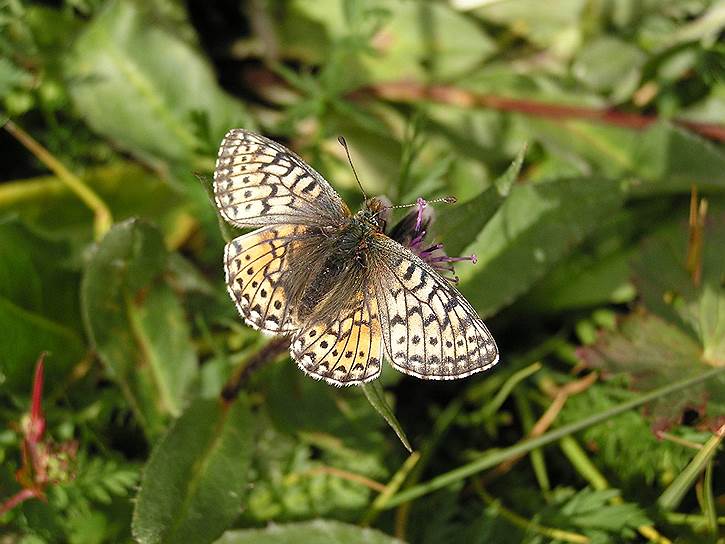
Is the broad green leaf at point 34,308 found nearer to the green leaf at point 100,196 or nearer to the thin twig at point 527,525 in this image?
the green leaf at point 100,196

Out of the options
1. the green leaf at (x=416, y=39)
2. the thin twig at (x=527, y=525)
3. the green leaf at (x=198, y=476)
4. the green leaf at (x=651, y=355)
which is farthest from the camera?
the green leaf at (x=416, y=39)

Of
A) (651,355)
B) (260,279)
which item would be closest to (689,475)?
(651,355)

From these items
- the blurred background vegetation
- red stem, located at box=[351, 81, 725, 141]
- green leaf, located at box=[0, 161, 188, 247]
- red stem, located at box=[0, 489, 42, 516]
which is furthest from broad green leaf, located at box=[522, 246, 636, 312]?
red stem, located at box=[0, 489, 42, 516]

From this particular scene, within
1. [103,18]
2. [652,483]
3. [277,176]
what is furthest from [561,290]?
[103,18]

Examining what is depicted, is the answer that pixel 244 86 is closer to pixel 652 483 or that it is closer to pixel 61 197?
pixel 61 197

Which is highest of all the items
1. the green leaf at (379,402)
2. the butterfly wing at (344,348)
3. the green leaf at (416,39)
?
the green leaf at (416,39)

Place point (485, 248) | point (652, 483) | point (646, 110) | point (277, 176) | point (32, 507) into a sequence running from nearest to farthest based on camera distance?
point (277, 176)
point (32, 507)
point (652, 483)
point (485, 248)
point (646, 110)

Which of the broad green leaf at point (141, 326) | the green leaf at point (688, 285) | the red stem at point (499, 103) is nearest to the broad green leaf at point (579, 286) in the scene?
the green leaf at point (688, 285)

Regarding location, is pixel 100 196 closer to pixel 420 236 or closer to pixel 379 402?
pixel 420 236
